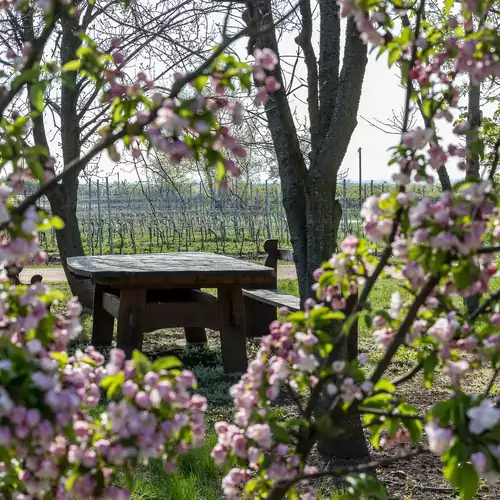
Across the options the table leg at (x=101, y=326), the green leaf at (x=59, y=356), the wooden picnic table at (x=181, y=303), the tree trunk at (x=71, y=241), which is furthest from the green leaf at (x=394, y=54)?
the tree trunk at (x=71, y=241)

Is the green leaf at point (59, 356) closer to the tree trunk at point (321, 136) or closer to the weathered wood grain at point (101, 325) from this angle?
the tree trunk at point (321, 136)

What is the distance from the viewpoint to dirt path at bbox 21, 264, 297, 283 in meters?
11.3

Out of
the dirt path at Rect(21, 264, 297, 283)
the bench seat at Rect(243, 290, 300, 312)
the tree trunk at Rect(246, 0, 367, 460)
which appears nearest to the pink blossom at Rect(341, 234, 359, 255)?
the tree trunk at Rect(246, 0, 367, 460)

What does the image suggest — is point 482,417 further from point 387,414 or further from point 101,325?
A: point 101,325

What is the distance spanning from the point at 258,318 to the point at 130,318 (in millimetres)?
1516

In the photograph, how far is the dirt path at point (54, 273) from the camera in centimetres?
1128

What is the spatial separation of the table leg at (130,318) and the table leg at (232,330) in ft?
1.90

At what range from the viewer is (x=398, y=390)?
14.6 feet

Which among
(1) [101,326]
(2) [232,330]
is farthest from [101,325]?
(2) [232,330]

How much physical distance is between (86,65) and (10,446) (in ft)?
2.53

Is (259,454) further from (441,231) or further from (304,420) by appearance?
(441,231)

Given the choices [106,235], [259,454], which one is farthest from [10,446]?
[106,235]

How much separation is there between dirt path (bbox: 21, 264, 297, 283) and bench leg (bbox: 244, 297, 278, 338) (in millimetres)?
4649

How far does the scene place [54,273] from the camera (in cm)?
1232
